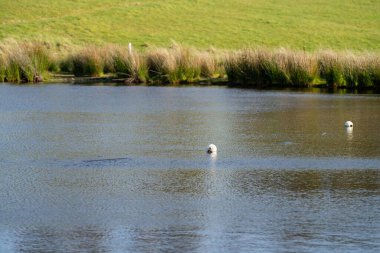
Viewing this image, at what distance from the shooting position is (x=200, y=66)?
34.4m

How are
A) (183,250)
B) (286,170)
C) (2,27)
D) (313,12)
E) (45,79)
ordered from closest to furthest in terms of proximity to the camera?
(183,250), (286,170), (45,79), (2,27), (313,12)

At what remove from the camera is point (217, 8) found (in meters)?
71.3

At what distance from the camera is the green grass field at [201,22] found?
57.4 meters

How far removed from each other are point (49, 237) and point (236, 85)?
23.1 m

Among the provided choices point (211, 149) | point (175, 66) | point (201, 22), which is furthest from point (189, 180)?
point (201, 22)

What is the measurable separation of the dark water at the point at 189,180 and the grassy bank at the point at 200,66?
7.82 meters

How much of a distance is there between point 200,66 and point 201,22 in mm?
31623

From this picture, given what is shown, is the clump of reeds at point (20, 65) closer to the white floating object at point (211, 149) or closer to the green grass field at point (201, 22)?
the green grass field at point (201, 22)

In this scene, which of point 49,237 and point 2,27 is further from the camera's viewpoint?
point 2,27

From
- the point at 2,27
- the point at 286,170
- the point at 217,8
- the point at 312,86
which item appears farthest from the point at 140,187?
the point at 217,8

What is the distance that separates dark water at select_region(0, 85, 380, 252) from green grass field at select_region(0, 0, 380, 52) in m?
32.9

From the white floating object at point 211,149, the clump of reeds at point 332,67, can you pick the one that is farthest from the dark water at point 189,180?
the clump of reeds at point 332,67

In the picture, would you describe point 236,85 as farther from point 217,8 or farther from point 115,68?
point 217,8

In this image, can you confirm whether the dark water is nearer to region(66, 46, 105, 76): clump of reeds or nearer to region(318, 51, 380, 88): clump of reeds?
region(318, 51, 380, 88): clump of reeds
